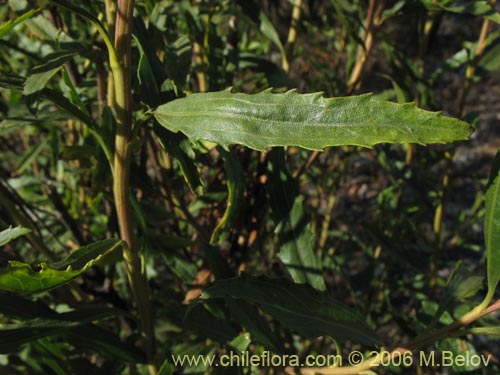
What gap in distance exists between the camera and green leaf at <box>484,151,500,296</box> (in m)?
0.75

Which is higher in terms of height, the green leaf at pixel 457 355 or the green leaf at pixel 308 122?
the green leaf at pixel 308 122

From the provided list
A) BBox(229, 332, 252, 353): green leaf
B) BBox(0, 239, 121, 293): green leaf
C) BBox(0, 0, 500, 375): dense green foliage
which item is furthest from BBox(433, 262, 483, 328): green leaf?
BBox(0, 239, 121, 293): green leaf

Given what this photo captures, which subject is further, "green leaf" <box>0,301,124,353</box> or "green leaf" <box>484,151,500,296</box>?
"green leaf" <box>0,301,124,353</box>

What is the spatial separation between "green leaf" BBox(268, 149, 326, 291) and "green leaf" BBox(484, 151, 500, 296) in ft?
1.03

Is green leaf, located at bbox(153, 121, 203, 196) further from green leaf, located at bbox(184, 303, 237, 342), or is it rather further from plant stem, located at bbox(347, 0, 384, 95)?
plant stem, located at bbox(347, 0, 384, 95)

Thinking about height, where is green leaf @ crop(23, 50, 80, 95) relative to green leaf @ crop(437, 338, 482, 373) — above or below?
above

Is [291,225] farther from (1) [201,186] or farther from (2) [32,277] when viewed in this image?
(2) [32,277]

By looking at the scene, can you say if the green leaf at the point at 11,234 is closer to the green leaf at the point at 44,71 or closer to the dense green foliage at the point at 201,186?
the dense green foliage at the point at 201,186

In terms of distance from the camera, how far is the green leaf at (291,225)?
102 cm

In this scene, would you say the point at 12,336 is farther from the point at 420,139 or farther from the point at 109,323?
the point at 109,323

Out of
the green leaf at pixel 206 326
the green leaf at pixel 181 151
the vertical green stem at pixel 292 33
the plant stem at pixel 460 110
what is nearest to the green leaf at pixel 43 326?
the green leaf at pixel 206 326

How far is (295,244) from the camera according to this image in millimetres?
1031

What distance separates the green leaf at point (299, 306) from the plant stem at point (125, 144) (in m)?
0.13

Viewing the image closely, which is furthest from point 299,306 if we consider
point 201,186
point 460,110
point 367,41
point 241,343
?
point 460,110
